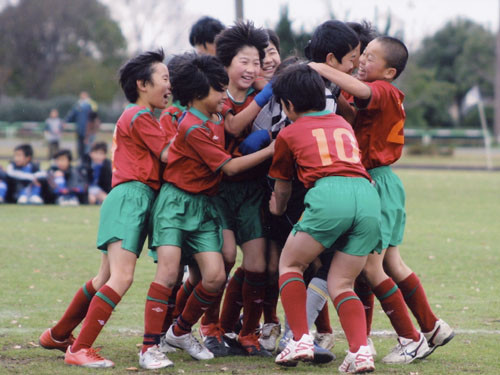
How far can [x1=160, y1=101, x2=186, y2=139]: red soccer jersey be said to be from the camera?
4.96m

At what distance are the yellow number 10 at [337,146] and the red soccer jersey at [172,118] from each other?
0.99 metres

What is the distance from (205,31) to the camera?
20.2 ft

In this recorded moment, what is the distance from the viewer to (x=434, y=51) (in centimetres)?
5125

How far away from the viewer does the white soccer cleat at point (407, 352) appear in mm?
4730

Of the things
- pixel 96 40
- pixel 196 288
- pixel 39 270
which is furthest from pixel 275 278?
pixel 96 40

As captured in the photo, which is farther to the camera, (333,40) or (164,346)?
(164,346)

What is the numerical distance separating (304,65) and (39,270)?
170 inches

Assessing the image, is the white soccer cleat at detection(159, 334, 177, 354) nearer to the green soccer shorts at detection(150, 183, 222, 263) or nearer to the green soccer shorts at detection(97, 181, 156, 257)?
the green soccer shorts at detection(150, 183, 222, 263)

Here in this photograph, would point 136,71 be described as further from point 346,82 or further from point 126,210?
point 346,82

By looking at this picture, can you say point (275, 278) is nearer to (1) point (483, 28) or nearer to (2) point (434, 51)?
(2) point (434, 51)

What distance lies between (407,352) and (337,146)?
1330mm

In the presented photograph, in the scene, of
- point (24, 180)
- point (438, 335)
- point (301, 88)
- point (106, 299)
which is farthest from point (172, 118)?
point (24, 180)

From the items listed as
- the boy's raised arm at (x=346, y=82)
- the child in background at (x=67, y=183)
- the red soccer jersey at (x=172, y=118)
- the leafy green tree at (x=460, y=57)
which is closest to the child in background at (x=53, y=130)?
the child in background at (x=67, y=183)

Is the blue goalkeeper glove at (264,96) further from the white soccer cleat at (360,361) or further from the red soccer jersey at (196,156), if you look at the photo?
the white soccer cleat at (360,361)
